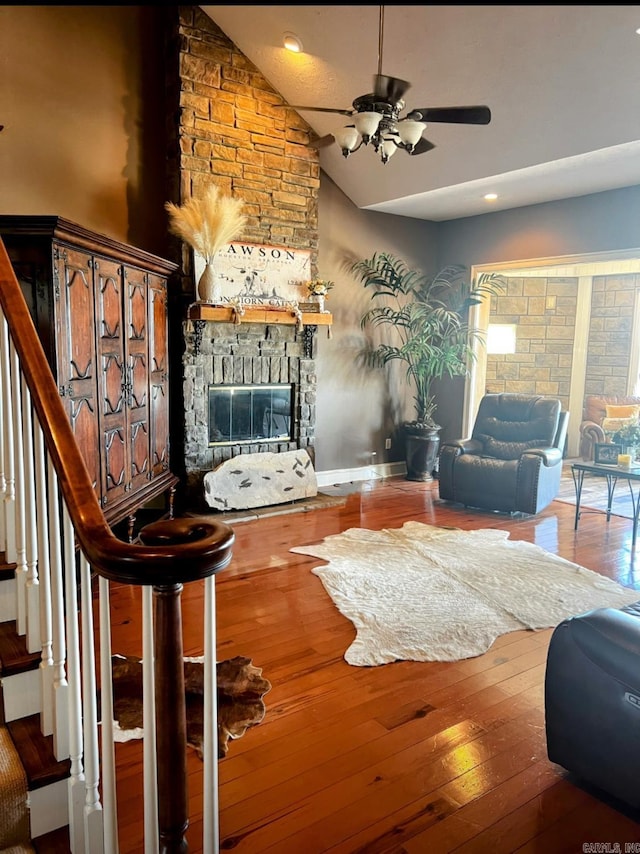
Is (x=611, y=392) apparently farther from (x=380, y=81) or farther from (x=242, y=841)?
(x=242, y=841)

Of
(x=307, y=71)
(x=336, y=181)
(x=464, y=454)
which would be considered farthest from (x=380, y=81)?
(x=464, y=454)

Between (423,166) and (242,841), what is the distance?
508 centimetres

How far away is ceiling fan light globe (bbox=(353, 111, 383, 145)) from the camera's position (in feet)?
10.6

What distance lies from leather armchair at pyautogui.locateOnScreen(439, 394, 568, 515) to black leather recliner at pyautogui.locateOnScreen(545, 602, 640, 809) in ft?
10.3

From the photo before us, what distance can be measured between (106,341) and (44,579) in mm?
2287

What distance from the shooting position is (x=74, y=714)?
132 cm

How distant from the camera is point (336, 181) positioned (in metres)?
5.96

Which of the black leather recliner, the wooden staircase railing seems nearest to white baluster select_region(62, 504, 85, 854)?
the wooden staircase railing

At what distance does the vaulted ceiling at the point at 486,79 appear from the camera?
3.62 metres

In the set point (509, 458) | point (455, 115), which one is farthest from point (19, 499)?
point (509, 458)

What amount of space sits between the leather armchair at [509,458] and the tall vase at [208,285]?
8.12 feet

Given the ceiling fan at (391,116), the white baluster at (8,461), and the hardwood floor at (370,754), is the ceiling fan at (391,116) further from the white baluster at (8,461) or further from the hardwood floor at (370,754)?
the hardwood floor at (370,754)

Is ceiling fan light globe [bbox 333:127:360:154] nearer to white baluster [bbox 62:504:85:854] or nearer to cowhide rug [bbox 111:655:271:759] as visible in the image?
cowhide rug [bbox 111:655:271:759]

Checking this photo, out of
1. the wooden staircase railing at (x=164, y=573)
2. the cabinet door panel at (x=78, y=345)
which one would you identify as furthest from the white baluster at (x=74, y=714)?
→ the cabinet door panel at (x=78, y=345)
